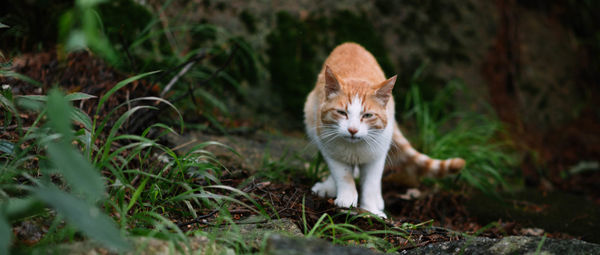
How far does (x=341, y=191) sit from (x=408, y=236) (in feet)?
1.71

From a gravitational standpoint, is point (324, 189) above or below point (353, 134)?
below

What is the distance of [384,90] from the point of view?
94.9 inches

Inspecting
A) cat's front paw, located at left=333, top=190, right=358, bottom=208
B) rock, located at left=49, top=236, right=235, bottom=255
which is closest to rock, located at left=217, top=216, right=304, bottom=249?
rock, located at left=49, top=236, right=235, bottom=255

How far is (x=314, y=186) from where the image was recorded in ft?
9.00

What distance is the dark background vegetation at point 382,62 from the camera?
3.28 meters

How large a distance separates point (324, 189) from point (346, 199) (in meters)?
0.30

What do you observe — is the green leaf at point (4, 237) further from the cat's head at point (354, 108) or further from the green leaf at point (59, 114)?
the cat's head at point (354, 108)

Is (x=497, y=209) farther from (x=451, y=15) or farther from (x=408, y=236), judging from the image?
(x=451, y=15)

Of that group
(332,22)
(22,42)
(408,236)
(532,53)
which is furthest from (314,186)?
(532,53)

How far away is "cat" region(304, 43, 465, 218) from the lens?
2.36 meters

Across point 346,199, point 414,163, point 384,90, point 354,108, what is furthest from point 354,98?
point 414,163

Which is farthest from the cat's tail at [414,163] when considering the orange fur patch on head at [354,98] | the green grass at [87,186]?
the green grass at [87,186]

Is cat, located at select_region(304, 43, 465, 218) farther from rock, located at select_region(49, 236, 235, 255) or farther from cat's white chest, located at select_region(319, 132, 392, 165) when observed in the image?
rock, located at select_region(49, 236, 235, 255)

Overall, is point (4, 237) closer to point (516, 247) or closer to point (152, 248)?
point (152, 248)
